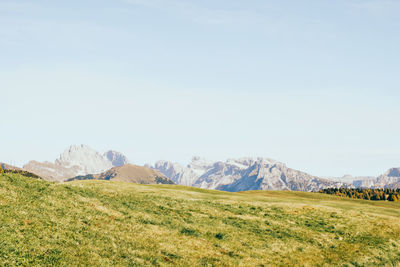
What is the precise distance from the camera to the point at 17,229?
20.3 metres

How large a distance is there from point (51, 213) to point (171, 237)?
8986 mm

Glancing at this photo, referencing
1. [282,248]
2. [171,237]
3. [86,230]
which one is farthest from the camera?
[282,248]

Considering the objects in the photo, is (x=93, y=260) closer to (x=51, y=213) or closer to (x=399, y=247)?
(x=51, y=213)

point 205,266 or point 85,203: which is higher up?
point 85,203

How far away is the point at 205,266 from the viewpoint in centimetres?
2189

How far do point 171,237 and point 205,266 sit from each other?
5322 millimetres

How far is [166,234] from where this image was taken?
2717cm

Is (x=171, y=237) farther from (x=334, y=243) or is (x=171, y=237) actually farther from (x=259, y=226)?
(x=334, y=243)

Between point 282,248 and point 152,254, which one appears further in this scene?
point 282,248

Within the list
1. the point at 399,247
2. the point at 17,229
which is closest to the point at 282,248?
the point at 399,247

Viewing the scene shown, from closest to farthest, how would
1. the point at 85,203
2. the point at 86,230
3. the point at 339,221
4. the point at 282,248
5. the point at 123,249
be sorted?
the point at 123,249, the point at 86,230, the point at 282,248, the point at 85,203, the point at 339,221

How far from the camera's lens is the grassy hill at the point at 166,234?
20.1 metres

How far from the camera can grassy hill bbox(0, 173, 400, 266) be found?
20094 mm

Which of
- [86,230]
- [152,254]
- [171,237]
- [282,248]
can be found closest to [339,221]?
[282,248]
